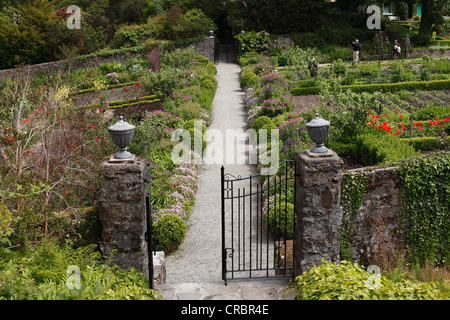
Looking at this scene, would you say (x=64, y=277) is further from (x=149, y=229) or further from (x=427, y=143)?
(x=427, y=143)

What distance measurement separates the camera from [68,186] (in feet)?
26.5

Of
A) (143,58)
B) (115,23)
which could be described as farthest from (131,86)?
(115,23)

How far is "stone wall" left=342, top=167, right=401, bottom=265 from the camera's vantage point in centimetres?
819

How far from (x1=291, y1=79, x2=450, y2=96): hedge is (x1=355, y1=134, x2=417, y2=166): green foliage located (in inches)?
273

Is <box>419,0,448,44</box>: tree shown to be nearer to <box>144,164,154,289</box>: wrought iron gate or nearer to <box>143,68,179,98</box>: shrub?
<box>143,68,179,98</box>: shrub

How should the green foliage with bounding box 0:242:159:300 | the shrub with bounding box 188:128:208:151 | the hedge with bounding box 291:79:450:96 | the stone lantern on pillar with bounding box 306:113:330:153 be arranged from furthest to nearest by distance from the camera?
the hedge with bounding box 291:79:450:96
the shrub with bounding box 188:128:208:151
the stone lantern on pillar with bounding box 306:113:330:153
the green foliage with bounding box 0:242:159:300

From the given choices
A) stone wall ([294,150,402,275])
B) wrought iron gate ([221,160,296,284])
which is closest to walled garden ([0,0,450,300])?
wrought iron gate ([221,160,296,284])

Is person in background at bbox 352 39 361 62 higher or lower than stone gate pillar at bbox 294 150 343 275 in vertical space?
higher

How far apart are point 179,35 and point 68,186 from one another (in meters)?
20.3

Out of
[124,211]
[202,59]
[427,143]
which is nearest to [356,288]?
[124,211]

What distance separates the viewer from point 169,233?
30.3 ft

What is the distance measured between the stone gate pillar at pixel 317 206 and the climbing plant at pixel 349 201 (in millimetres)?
1142

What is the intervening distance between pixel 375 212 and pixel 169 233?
370 cm

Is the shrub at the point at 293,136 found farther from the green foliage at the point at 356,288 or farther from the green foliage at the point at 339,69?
the green foliage at the point at 339,69
